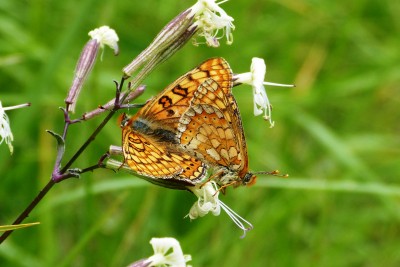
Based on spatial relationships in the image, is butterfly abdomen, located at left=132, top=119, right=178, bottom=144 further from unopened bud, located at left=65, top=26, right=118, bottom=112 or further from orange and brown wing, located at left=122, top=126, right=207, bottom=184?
unopened bud, located at left=65, top=26, right=118, bottom=112

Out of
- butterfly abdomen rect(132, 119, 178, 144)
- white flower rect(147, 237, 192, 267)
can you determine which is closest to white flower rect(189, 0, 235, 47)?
butterfly abdomen rect(132, 119, 178, 144)

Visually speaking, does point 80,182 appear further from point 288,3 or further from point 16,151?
point 288,3

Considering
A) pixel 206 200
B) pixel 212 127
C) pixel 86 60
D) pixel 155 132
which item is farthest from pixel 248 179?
pixel 86 60

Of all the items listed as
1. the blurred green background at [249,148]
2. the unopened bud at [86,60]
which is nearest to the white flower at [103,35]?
the unopened bud at [86,60]

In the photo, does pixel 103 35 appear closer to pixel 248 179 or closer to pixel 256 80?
pixel 256 80

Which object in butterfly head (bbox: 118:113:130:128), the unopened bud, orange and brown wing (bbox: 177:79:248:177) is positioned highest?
the unopened bud

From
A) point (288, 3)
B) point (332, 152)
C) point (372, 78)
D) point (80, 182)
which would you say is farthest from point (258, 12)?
point (80, 182)

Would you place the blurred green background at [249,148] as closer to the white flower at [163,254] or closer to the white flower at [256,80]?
the white flower at [163,254]
